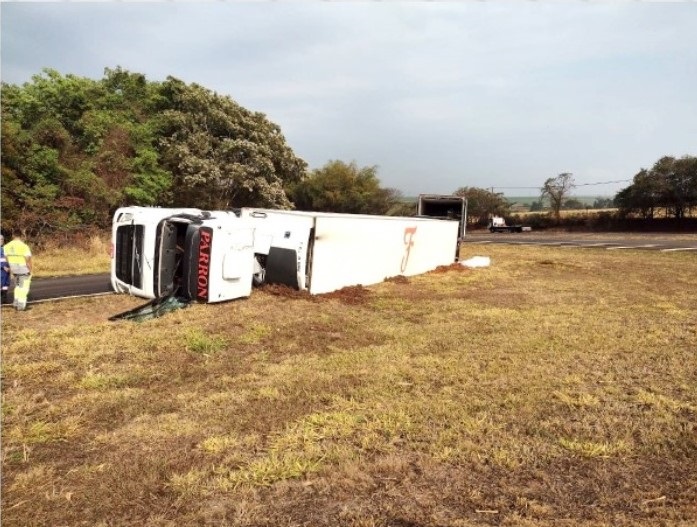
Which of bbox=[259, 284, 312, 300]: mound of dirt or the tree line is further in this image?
the tree line

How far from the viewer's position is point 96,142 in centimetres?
2134

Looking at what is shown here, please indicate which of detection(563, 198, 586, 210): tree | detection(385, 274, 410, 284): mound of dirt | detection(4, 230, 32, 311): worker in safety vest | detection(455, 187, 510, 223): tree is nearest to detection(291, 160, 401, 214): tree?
detection(455, 187, 510, 223): tree

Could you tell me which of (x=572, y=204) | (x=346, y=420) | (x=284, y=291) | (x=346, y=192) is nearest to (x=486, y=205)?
(x=572, y=204)

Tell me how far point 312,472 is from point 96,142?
73.7 ft

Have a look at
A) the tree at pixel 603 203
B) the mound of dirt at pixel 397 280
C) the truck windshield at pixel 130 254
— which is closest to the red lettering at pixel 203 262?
the truck windshield at pixel 130 254

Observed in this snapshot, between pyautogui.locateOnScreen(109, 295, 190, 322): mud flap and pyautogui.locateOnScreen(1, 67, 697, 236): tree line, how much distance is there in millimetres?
11918

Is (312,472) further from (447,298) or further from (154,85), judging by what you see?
(154,85)

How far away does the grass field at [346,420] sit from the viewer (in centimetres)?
303

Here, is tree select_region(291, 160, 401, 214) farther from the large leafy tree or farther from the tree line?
the large leafy tree

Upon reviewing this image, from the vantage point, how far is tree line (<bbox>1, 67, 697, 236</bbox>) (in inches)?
691

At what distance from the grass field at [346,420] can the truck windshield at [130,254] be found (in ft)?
3.19

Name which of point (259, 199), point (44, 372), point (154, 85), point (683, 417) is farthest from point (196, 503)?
point (154, 85)

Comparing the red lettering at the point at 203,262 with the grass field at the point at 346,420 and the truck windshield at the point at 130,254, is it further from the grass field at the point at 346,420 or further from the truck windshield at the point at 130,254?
the truck windshield at the point at 130,254

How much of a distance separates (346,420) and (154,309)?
520cm
